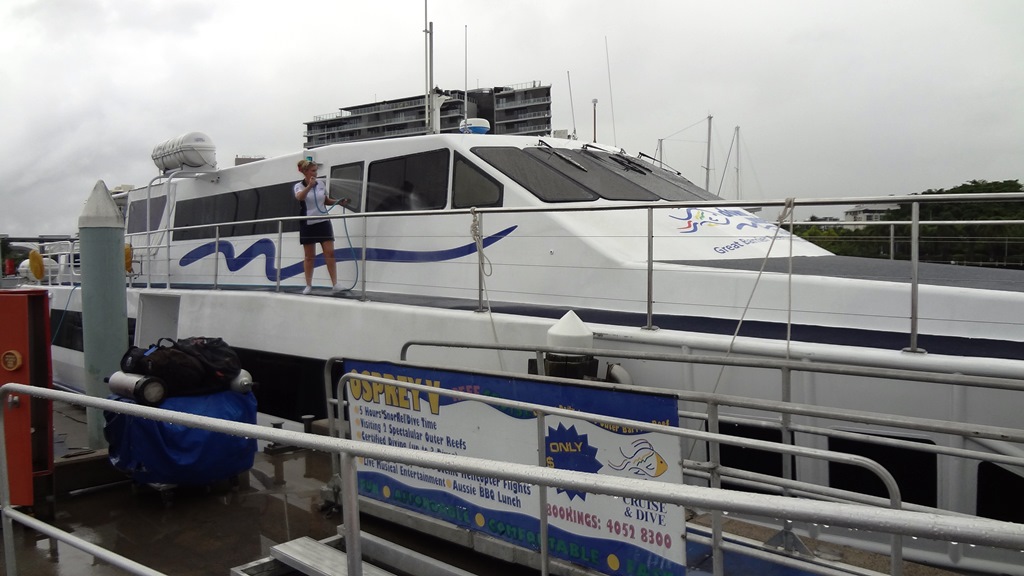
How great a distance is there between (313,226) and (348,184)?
0.63 metres

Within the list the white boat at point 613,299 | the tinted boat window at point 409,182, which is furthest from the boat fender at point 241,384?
the tinted boat window at point 409,182

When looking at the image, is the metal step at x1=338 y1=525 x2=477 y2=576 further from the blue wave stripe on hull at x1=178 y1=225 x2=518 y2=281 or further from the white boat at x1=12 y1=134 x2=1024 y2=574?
the blue wave stripe on hull at x1=178 y1=225 x2=518 y2=281

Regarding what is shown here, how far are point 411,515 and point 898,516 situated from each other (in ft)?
10.2

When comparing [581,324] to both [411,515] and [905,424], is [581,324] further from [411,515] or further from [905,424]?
[905,424]

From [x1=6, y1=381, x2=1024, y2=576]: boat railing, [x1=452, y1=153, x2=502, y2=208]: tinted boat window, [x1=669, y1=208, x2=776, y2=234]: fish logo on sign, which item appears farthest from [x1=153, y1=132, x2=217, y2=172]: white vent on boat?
[x1=6, y1=381, x2=1024, y2=576]: boat railing

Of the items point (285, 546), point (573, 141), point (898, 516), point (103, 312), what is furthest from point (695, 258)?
point (103, 312)

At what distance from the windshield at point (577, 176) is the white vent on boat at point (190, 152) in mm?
4827

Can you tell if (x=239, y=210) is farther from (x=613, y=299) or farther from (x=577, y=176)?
(x=613, y=299)

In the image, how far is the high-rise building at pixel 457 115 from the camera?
9.59 metres

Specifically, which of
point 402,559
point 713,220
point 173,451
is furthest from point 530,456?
point 713,220

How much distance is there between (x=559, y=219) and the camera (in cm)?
567

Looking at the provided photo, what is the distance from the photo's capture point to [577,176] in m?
6.45

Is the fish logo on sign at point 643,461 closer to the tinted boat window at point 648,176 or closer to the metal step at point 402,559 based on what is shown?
the metal step at point 402,559

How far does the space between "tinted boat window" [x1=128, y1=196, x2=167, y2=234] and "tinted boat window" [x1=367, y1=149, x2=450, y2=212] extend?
5166 millimetres
